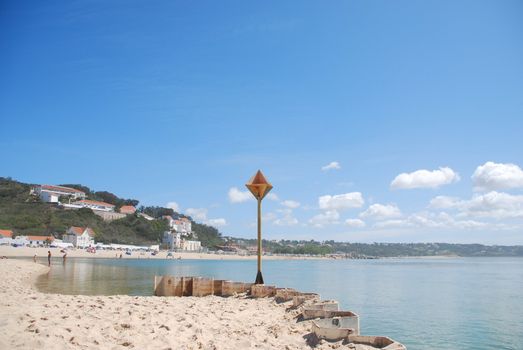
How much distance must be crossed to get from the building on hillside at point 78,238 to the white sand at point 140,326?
107 meters

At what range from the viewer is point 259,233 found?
58.6ft

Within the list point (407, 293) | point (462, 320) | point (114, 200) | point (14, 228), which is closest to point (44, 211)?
point (14, 228)

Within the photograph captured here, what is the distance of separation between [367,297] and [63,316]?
23.5 m

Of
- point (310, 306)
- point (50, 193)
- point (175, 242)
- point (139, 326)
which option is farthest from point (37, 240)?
point (139, 326)

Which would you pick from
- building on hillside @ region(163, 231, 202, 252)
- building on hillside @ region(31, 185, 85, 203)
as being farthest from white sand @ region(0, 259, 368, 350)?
building on hillside @ region(163, 231, 202, 252)

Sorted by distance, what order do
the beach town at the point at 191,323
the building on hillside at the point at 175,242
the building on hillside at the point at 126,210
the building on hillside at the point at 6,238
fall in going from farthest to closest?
the building on hillside at the point at 126,210 < the building on hillside at the point at 175,242 < the building on hillside at the point at 6,238 < the beach town at the point at 191,323

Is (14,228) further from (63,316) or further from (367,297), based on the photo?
(63,316)

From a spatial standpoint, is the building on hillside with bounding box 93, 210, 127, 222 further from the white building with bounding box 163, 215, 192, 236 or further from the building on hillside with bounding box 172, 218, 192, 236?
the building on hillside with bounding box 172, 218, 192, 236

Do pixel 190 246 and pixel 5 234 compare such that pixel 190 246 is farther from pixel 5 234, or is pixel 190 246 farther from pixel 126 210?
pixel 5 234

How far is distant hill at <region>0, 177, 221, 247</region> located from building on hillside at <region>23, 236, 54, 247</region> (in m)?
6.39

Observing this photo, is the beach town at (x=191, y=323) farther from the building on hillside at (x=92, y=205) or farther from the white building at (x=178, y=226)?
the white building at (x=178, y=226)

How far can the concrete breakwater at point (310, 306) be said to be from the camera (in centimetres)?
844

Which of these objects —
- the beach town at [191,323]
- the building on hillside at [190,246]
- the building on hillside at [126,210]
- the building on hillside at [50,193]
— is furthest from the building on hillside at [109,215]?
the beach town at [191,323]

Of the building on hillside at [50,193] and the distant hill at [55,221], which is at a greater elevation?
the building on hillside at [50,193]
